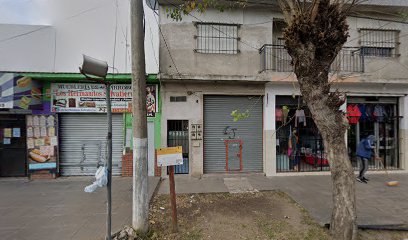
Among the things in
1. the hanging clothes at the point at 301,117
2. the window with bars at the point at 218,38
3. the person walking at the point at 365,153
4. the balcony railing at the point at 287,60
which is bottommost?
the person walking at the point at 365,153

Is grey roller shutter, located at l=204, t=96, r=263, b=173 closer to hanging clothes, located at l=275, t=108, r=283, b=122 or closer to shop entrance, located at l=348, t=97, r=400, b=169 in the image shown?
hanging clothes, located at l=275, t=108, r=283, b=122

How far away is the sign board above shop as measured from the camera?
8195 millimetres

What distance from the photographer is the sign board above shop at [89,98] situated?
323 inches

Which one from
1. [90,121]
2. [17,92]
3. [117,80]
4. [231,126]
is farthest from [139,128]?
[17,92]

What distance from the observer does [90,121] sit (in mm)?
8539

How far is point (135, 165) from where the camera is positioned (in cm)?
409

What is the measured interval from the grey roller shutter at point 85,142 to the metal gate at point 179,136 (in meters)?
1.83

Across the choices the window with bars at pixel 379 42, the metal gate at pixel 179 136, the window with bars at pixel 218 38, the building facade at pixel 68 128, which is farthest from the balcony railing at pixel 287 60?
the building facade at pixel 68 128

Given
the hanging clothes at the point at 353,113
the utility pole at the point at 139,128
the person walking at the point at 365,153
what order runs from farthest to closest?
the hanging clothes at the point at 353,113 < the person walking at the point at 365,153 < the utility pole at the point at 139,128

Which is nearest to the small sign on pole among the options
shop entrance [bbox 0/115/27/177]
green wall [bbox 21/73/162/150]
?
green wall [bbox 21/73/162/150]

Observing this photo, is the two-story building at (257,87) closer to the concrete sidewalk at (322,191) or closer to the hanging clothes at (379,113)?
the hanging clothes at (379,113)

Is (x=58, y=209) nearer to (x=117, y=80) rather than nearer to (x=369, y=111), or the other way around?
(x=117, y=80)

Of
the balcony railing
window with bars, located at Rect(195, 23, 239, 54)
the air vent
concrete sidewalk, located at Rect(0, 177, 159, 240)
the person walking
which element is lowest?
concrete sidewalk, located at Rect(0, 177, 159, 240)

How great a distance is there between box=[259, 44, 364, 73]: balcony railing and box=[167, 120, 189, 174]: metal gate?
356 centimetres
